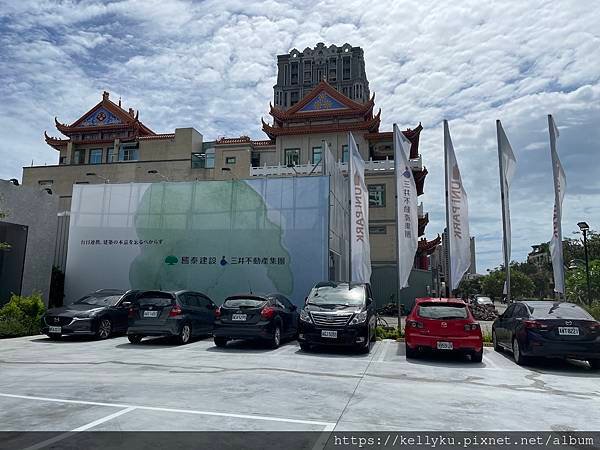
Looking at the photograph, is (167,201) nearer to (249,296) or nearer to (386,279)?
(249,296)

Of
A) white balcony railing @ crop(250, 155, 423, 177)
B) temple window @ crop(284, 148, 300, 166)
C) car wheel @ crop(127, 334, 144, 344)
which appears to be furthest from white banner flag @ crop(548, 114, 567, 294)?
temple window @ crop(284, 148, 300, 166)

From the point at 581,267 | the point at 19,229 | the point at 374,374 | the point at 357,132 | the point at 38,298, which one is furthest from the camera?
the point at 357,132

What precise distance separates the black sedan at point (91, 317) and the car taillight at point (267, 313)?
494cm

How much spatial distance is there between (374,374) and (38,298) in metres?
11.4

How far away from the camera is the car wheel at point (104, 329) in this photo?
13.0 metres

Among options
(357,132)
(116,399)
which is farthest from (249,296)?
(357,132)

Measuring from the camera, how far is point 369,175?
37.6 m

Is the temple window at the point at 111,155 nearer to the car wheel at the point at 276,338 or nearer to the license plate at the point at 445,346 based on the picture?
the car wheel at the point at 276,338

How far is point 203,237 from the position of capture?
1892 cm

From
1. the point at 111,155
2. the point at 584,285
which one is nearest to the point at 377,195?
the point at 584,285

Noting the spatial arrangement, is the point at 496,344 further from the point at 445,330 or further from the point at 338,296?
the point at 338,296

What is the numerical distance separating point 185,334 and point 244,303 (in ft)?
7.17

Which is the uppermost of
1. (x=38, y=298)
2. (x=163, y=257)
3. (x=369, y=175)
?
(x=369, y=175)

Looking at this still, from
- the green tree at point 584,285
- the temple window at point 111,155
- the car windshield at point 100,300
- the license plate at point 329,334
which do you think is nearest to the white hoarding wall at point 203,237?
the car windshield at point 100,300
